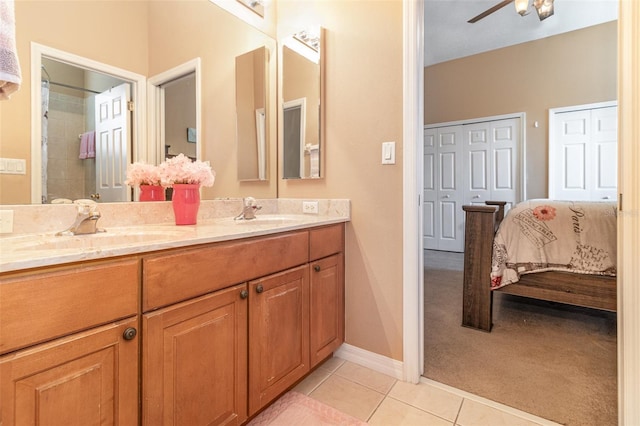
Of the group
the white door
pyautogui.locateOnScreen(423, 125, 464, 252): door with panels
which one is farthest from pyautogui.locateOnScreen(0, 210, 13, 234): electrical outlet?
pyautogui.locateOnScreen(423, 125, 464, 252): door with panels

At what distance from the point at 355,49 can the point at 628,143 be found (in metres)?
1.29

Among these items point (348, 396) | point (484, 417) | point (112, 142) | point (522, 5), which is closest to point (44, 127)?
point (112, 142)

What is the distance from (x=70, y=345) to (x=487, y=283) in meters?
2.26

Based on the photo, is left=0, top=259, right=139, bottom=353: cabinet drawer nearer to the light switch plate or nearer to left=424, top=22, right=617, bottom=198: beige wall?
the light switch plate

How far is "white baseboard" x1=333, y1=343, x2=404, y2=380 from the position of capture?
5.49 feet

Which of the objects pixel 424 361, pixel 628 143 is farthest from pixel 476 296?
pixel 628 143

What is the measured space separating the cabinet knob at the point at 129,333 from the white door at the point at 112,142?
72 centimetres

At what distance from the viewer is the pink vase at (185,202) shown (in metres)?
1.43

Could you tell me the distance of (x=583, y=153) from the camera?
13.7 ft

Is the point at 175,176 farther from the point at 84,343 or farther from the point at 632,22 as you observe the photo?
the point at 632,22

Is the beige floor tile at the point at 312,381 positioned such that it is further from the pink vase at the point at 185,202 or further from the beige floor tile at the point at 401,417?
the pink vase at the point at 185,202

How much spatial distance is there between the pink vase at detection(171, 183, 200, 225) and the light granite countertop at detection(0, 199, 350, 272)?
5 centimetres

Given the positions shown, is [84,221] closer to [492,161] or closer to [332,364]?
[332,364]

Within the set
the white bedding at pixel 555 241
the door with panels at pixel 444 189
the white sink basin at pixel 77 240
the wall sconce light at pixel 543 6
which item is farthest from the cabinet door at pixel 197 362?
the door with panels at pixel 444 189
